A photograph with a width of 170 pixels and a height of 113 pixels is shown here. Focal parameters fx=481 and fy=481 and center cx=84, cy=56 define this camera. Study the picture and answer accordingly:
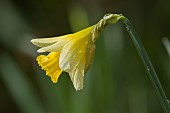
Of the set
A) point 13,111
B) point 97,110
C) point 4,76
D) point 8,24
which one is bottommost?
point 13,111

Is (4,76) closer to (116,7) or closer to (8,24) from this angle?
(8,24)

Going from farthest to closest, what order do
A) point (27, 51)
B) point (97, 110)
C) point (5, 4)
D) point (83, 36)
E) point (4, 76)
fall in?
point (5, 4) < point (27, 51) < point (4, 76) < point (97, 110) < point (83, 36)

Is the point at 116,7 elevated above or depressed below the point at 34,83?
above

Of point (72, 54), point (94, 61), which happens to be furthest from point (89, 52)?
point (94, 61)

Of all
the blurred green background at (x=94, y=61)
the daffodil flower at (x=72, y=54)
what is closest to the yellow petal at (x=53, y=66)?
the daffodil flower at (x=72, y=54)

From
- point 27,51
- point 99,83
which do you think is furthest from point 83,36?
point 27,51

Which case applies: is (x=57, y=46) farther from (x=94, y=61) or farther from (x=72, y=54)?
(x=94, y=61)

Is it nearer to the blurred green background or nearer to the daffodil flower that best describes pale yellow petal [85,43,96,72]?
the daffodil flower
